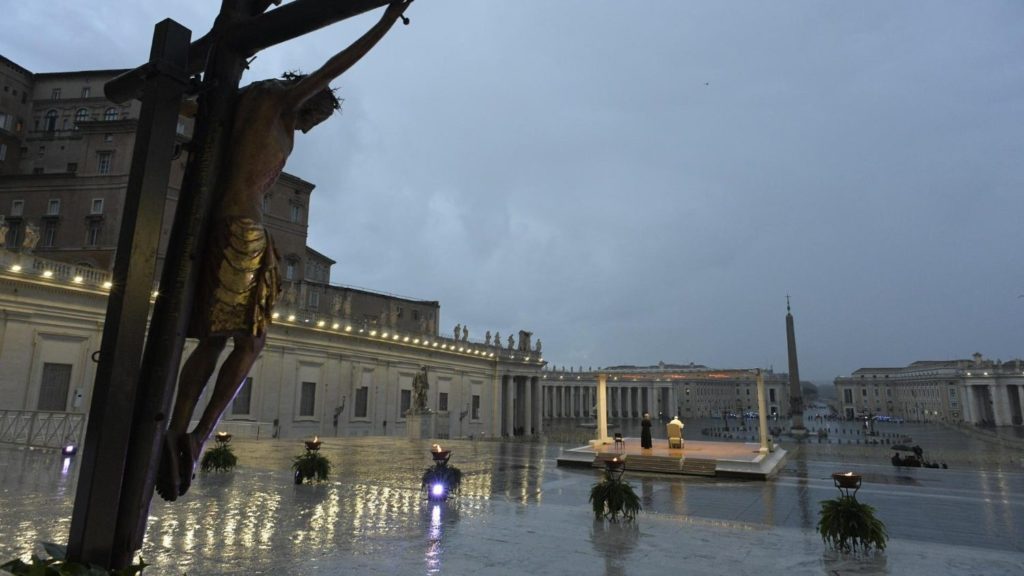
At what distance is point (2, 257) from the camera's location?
89.8ft

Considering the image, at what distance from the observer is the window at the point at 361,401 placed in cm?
4620

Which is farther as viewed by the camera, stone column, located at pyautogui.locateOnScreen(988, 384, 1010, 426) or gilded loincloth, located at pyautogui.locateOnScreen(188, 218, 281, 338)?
stone column, located at pyautogui.locateOnScreen(988, 384, 1010, 426)

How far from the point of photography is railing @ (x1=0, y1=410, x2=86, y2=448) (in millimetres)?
20953

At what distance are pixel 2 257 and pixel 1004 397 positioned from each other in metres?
136

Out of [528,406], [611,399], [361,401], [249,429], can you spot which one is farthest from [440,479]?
[611,399]

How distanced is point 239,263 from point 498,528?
257 inches

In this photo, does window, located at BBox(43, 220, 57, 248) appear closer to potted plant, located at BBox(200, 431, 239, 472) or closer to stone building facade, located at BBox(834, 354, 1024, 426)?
potted plant, located at BBox(200, 431, 239, 472)

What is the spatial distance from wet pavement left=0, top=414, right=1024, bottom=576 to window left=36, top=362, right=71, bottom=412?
15.6 metres

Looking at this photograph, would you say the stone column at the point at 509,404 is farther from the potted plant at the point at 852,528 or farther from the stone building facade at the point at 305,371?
the potted plant at the point at 852,528

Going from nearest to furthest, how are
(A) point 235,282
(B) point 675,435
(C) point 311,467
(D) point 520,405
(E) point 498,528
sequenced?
(A) point 235,282, (E) point 498,528, (C) point 311,467, (B) point 675,435, (D) point 520,405

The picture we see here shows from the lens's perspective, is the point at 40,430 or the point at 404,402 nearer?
the point at 40,430

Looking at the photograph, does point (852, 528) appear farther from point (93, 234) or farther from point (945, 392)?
point (945, 392)

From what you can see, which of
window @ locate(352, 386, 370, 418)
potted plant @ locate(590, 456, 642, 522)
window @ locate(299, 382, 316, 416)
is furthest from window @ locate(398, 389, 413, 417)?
potted plant @ locate(590, 456, 642, 522)

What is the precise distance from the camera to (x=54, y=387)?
29.5 meters
